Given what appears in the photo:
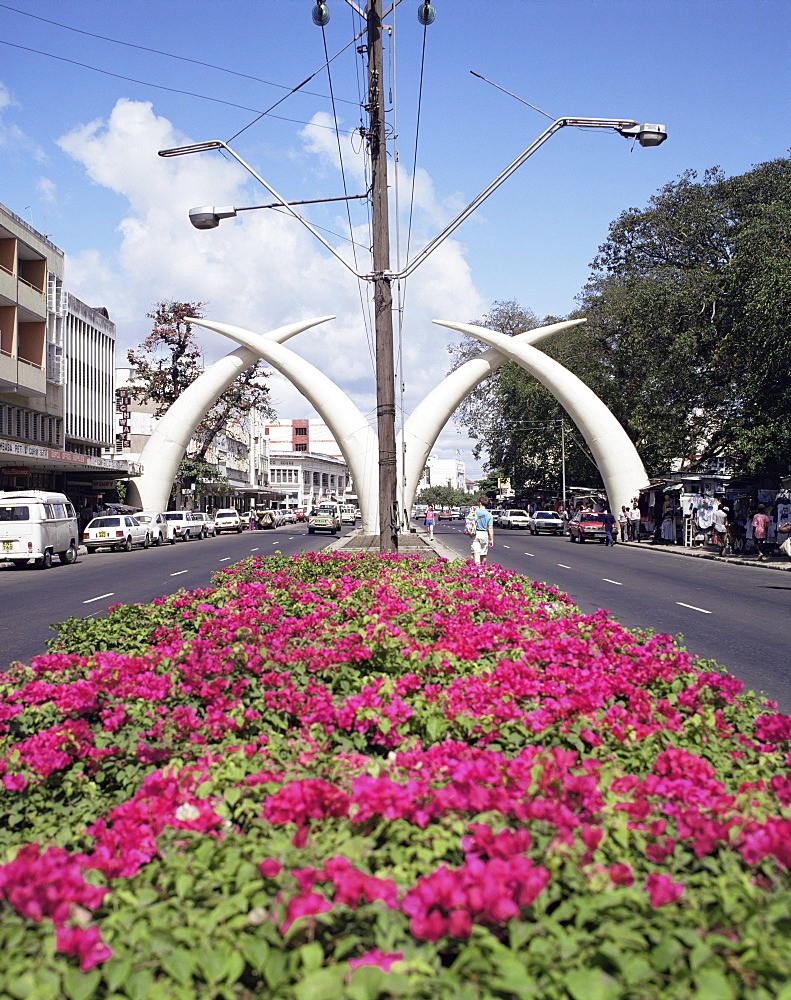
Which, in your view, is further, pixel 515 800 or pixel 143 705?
pixel 143 705

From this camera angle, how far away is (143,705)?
16.1 ft

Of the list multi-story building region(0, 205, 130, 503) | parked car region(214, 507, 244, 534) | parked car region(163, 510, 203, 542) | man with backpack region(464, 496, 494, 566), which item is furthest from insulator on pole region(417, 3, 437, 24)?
parked car region(214, 507, 244, 534)

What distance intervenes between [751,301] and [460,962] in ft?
106

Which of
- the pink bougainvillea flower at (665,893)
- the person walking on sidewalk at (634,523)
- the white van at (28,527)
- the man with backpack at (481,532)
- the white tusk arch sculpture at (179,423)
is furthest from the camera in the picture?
the white tusk arch sculpture at (179,423)

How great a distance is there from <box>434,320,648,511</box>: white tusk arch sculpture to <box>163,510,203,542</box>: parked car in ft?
59.8

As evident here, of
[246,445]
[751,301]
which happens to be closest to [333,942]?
[751,301]

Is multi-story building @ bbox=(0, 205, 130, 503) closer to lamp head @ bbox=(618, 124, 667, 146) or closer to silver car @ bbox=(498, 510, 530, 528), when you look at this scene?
lamp head @ bbox=(618, 124, 667, 146)

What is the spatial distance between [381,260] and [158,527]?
103 feet

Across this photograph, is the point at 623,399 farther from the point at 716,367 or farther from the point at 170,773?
the point at 170,773

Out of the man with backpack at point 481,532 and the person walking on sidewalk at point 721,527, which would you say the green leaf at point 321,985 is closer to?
the man with backpack at point 481,532

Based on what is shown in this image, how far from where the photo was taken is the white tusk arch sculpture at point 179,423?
167 ft

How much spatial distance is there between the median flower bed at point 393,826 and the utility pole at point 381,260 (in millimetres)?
10459

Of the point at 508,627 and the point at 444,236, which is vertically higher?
the point at 444,236

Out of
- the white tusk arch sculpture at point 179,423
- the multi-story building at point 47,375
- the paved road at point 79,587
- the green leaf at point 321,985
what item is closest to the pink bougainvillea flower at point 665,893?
the green leaf at point 321,985
